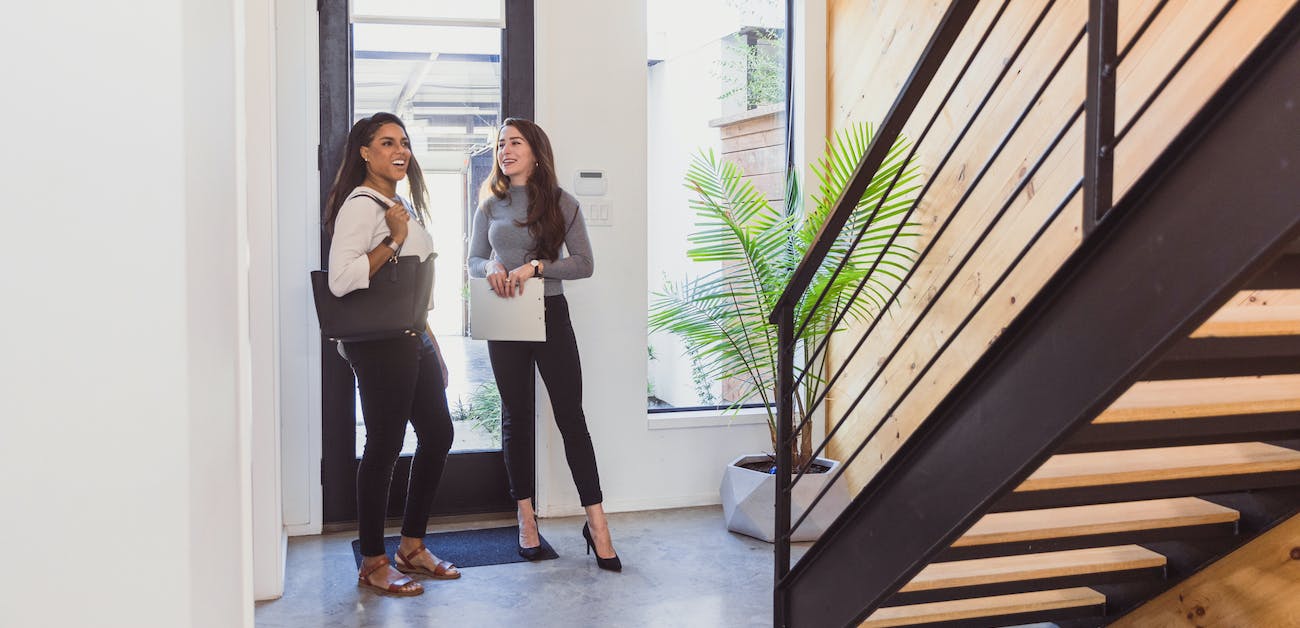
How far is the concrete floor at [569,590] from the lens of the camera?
299 centimetres

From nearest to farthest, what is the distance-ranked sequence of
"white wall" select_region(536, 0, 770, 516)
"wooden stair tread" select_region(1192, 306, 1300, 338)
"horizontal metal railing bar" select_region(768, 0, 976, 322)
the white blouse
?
"wooden stair tread" select_region(1192, 306, 1300, 338) < "horizontal metal railing bar" select_region(768, 0, 976, 322) < the white blouse < "white wall" select_region(536, 0, 770, 516)

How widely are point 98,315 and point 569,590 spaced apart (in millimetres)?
2266

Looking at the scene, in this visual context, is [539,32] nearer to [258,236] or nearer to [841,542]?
[258,236]

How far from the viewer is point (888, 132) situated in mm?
2123

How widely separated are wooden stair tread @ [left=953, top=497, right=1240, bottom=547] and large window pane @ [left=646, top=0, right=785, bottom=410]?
6.76 feet

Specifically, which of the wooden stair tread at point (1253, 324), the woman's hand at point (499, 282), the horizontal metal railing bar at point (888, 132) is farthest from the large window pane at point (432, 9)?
the wooden stair tread at point (1253, 324)

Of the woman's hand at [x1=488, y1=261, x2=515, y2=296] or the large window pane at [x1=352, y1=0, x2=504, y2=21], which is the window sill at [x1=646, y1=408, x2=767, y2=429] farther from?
the large window pane at [x1=352, y1=0, x2=504, y2=21]

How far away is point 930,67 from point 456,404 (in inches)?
106

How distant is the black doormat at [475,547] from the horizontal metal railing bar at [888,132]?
1539 millimetres

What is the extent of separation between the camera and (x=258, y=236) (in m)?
3.13

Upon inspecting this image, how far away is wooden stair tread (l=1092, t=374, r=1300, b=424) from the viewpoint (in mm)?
1793

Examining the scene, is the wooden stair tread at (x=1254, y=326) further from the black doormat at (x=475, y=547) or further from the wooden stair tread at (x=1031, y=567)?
the black doormat at (x=475, y=547)

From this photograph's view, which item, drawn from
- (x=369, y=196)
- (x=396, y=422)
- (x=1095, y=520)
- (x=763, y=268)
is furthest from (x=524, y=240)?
(x=1095, y=520)

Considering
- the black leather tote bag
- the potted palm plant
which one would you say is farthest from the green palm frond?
the black leather tote bag
